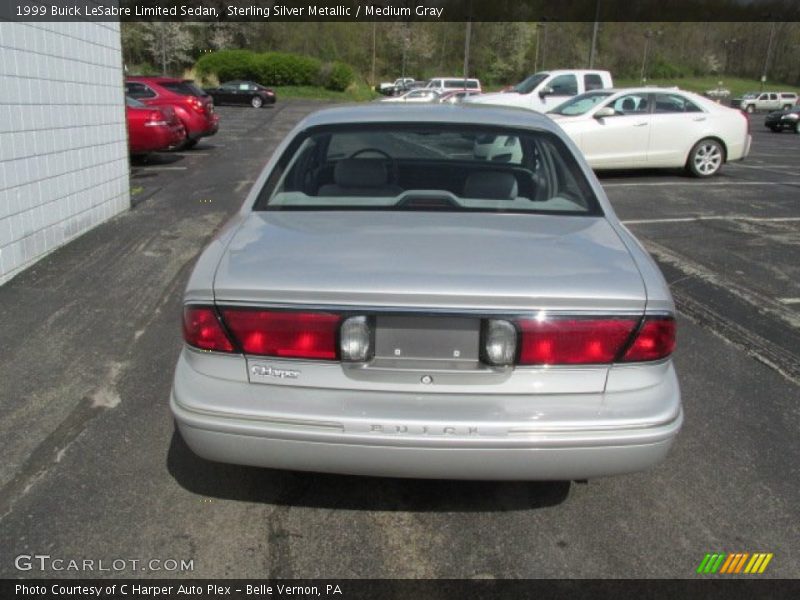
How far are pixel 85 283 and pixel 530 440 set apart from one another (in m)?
4.64

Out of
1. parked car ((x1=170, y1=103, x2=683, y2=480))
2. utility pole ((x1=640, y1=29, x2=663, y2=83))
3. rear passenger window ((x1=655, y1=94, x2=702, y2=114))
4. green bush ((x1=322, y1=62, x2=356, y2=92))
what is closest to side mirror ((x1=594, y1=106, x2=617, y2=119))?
rear passenger window ((x1=655, y1=94, x2=702, y2=114))

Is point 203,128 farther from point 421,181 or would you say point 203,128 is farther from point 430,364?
point 430,364

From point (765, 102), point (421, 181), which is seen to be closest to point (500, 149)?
point (421, 181)

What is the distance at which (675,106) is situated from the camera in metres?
12.9

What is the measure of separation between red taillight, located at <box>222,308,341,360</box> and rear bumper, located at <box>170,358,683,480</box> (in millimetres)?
125

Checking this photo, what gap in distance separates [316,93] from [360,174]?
51.1 meters

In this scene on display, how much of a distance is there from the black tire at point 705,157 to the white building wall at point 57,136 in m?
9.47

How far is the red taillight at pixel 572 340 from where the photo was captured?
2.34 m

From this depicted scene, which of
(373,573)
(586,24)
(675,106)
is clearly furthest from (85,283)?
(586,24)

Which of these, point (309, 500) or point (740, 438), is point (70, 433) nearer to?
point (309, 500)

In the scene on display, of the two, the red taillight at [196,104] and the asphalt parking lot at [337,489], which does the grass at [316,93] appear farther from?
the asphalt parking lot at [337,489]

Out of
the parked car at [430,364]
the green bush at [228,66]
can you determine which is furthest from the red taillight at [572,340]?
the green bush at [228,66]

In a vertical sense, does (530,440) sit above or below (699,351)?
above

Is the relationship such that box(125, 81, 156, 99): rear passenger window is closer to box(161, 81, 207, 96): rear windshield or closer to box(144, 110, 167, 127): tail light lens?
box(161, 81, 207, 96): rear windshield
